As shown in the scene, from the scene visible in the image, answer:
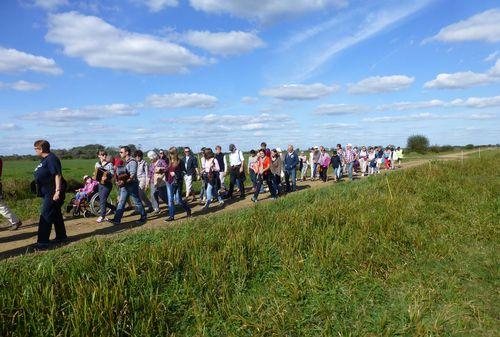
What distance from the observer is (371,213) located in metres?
7.49

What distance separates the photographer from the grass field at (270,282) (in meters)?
3.87

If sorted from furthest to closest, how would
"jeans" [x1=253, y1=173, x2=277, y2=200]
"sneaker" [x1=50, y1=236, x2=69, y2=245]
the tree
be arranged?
1. the tree
2. "jeans" [x1=253, y1=173, x2=277, y2=200]
3. "sneaker" [x1=50, y1=236, x2=69, y2=245]

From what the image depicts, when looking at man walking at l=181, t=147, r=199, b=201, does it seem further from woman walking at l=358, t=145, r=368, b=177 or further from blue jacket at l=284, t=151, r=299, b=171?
woman walking at l=358, t=145, r=368, b=177

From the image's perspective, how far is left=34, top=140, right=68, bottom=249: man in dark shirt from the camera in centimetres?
717

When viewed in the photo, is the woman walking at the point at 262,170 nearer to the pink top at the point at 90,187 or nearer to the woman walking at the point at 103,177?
the woman walking at the point at 103,177

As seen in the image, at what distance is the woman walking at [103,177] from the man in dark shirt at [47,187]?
7.24 ft

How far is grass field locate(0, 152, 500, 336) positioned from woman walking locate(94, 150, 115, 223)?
3.48 metres

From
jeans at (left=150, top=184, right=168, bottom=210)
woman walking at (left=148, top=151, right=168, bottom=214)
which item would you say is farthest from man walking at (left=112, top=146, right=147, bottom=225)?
jeans at (left=150, top=184, right=168, bottom=210)

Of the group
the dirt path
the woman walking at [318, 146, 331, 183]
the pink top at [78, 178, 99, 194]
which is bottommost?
the dirt path

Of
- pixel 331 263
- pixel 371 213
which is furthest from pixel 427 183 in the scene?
pixel 331 263

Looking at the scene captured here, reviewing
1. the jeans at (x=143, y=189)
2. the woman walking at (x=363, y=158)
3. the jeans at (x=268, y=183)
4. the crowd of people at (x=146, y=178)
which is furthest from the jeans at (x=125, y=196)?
the woman walking at (x=363, y=158)

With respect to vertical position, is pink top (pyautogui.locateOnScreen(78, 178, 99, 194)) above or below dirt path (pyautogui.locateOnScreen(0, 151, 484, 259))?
above

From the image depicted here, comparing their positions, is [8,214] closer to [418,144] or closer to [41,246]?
[41,246]

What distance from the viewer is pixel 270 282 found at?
4922 mm
